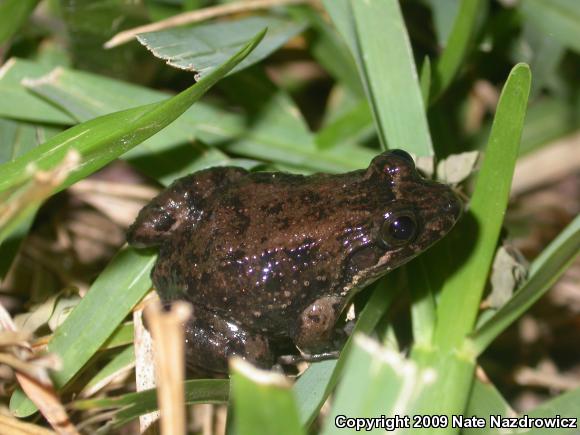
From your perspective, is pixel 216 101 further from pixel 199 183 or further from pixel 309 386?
pixel 309 386

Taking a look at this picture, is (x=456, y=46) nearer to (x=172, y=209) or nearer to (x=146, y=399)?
(x=172, y=209)

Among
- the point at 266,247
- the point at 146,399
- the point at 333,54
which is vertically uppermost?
the point at 333,54

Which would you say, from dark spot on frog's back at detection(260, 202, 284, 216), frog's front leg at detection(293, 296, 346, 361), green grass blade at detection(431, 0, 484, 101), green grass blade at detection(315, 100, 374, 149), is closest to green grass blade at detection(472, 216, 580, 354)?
frog's front leg at detection(293, 296, 346, 361)

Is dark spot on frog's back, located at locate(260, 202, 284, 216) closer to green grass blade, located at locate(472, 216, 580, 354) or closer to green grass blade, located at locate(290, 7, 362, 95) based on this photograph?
green grass blade, located at locate(472, 216, 580, 354)

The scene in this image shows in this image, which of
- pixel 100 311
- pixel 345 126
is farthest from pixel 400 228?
pixel 100 311

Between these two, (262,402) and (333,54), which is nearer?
(262,402)

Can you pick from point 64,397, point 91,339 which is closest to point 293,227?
point 91,339
